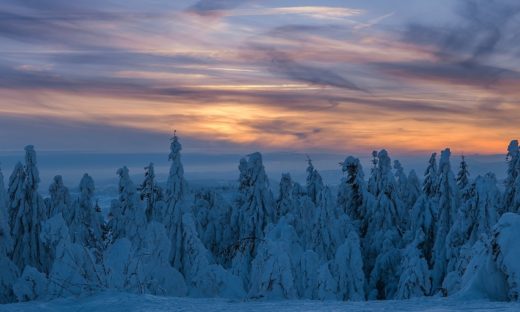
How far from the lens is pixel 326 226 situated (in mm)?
38719

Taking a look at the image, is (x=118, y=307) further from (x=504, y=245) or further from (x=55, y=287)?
(x=504, y=245)

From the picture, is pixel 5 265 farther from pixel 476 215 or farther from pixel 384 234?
pixel 476 215

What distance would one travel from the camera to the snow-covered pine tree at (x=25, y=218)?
109 ft

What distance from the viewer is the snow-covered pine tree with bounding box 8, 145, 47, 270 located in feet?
109

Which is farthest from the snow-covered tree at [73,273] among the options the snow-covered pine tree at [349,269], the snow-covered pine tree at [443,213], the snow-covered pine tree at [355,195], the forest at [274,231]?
the snow-covered pine tree at [355,195]

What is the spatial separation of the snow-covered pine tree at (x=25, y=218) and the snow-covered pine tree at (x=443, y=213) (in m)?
24.6

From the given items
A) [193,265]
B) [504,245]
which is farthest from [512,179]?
[504,245]

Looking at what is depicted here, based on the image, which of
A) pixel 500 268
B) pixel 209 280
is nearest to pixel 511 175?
pixel 209 280

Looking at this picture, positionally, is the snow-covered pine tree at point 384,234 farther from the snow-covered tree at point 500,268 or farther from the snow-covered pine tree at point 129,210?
the snow-covered tree at point 500,268

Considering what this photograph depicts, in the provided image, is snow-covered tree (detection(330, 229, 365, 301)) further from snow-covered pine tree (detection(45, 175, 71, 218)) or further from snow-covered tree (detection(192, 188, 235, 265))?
snow-covered pine tree (detection(45, 175, 71, 218))

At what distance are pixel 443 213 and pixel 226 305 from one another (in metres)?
29.0

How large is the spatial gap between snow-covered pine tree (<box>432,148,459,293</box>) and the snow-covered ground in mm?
26841

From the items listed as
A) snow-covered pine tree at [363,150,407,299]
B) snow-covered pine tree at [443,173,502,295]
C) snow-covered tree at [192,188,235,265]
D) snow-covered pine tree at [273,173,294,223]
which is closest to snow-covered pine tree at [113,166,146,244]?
snow-covered tree at [192,188,235,265]

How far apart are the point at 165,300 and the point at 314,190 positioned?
36.4 meters
